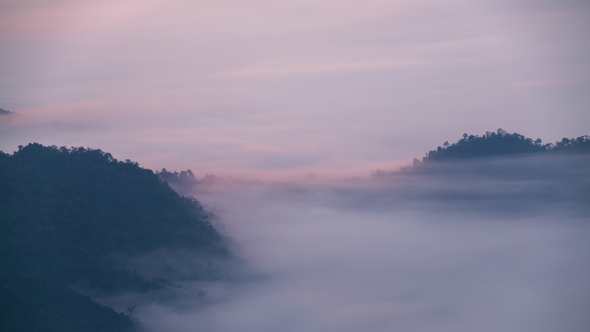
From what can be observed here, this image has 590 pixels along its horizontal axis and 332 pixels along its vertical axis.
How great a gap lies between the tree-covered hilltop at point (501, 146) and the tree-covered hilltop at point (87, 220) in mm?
31879

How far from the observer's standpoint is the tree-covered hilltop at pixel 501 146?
61072 mm

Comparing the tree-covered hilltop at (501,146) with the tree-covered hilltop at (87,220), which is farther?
the tree-covered hilltop at (501,146)

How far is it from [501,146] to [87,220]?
45052 mm

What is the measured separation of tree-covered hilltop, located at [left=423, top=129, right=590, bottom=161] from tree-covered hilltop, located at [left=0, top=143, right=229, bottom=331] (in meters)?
31.9

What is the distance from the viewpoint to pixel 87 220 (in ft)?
129

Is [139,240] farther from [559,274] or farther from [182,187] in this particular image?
[559,274]

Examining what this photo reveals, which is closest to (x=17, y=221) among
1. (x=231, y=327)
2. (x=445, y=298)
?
(x=231, y=327)

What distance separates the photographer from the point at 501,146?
208 feet

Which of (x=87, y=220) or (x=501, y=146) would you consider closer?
(x=87, y=220)

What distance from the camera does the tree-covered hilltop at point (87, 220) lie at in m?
34.2

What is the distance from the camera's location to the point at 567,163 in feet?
200

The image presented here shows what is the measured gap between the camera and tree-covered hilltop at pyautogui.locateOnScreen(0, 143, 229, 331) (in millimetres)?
34250

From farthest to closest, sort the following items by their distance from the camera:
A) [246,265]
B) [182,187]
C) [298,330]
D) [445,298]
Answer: [182,187]
[445,298]
[246,265]
[298,330]

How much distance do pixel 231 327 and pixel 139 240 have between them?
30.7 feet
